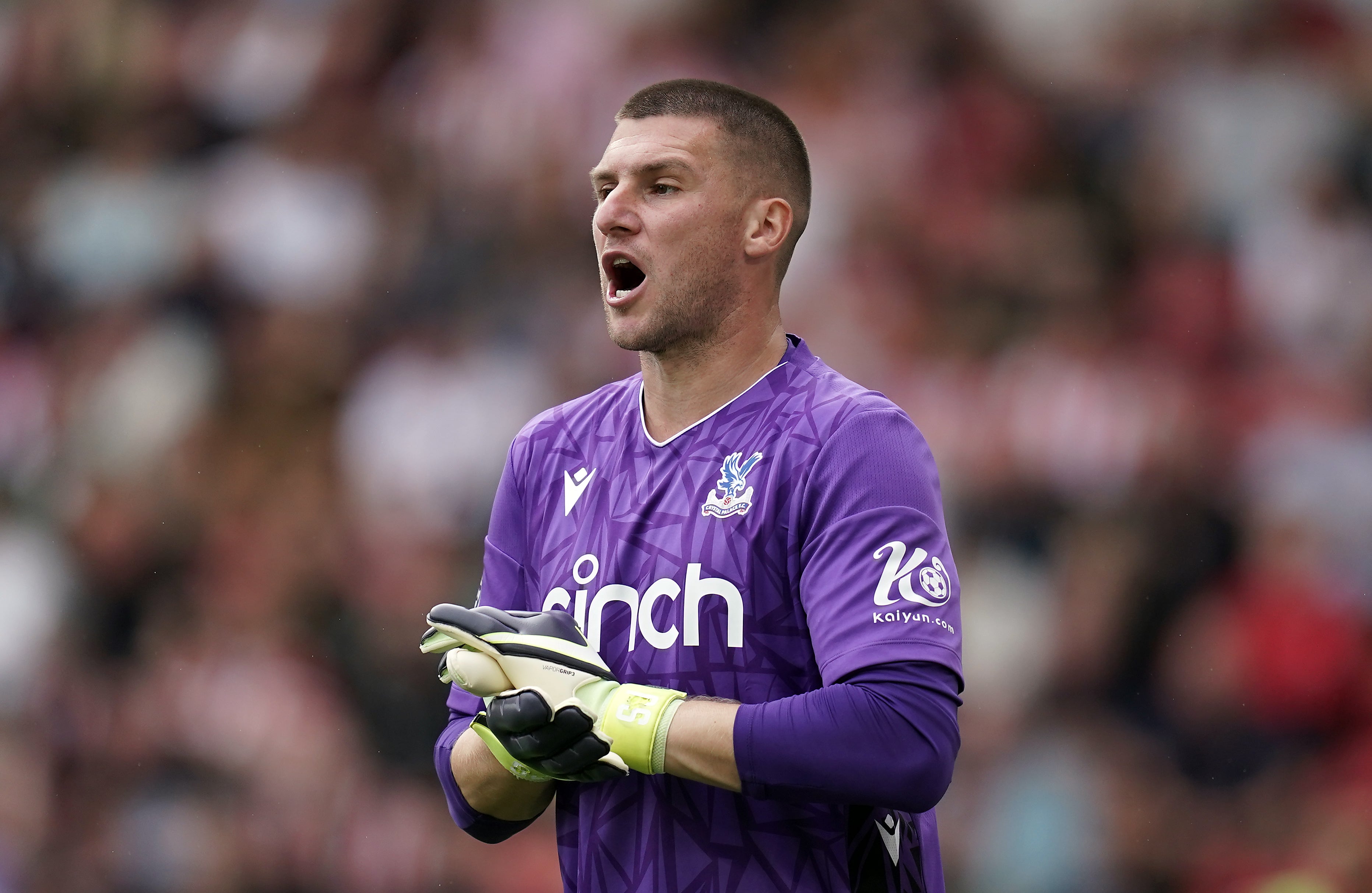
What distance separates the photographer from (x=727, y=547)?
2387 millimetres

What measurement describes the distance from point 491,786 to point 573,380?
3770 millimetres

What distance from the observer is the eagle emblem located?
2414mm

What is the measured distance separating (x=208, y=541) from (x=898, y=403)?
3206 millimetres

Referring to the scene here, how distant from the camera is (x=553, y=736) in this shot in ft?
6.99

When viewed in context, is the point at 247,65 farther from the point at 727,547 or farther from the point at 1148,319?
the point at 727,547

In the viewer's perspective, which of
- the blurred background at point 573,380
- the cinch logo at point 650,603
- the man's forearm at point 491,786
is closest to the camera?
the cinch logo at point 650,603

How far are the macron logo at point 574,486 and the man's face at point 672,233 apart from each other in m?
0.24

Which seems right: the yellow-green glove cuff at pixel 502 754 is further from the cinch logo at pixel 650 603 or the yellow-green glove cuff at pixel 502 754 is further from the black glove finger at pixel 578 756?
the cinch logo at pixel 650 603

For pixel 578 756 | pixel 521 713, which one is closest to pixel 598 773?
pixel 578 756

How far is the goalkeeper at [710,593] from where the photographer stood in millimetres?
2172

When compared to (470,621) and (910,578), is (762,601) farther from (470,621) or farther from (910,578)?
(470,621)

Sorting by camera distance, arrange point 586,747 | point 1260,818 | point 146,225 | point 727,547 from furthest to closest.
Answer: point 146,225 → point 1260,818 → point 727,547 → point 586,747

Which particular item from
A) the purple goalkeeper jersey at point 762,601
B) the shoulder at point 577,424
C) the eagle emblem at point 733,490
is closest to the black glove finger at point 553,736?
the purple goalkeeper jersey at point 762,601

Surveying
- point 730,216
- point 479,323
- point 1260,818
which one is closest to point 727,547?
point 730,216
